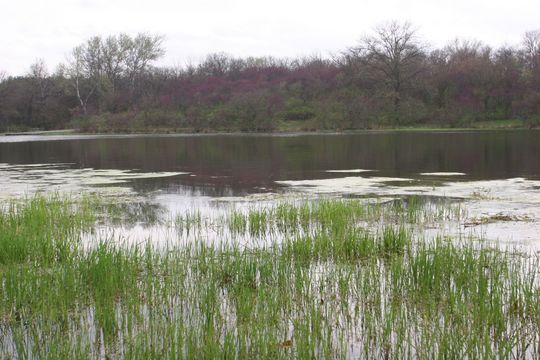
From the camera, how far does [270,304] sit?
559 cm

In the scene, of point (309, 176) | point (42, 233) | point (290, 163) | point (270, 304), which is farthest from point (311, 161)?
point (270, 304)

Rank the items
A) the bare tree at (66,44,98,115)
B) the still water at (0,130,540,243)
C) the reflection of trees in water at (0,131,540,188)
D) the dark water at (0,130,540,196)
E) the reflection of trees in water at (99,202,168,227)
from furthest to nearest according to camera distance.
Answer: the bare tree at (66,44,98,115) → the reflection of trees in water at (0,131,540,188) → the dark water at (0,130,540,196) → the still water at (0,130,540,243) → the reflection of trees in water at (99,202,168,227)

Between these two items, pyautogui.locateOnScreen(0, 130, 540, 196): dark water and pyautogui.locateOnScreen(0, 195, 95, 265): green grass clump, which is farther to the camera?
pyautogui.locateOnScreen(0, 130, 540, 196): dark water

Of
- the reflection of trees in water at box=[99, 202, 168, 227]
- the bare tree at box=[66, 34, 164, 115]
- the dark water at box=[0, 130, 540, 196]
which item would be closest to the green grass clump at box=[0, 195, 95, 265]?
the reflection of trees in water at box=[99, 202, 168, 227]

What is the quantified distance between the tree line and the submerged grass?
56.3 m

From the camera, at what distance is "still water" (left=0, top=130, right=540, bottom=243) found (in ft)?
46.9

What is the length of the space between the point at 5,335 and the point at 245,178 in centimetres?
1464

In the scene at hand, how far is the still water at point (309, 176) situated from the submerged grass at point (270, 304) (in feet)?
11.1

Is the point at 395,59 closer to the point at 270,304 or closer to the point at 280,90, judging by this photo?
the point at 280,90

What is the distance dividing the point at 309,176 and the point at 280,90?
5588 centimetres

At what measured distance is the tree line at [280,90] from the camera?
6462cm

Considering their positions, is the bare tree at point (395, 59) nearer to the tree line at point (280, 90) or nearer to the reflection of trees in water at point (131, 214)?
the tree line at point (280, 90)

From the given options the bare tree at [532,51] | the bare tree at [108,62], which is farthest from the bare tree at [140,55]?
the bare tree at [532,51]

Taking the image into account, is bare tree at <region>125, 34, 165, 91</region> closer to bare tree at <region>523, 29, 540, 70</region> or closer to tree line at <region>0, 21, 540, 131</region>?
tree line at <region>0, 21, 540, 131</region>
